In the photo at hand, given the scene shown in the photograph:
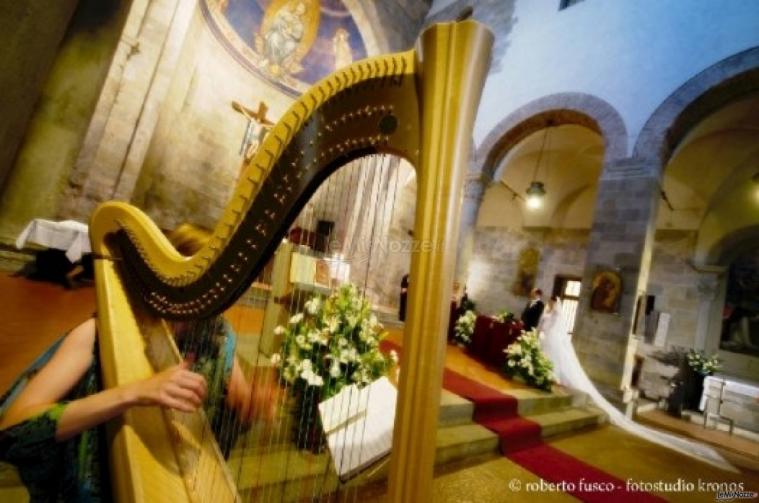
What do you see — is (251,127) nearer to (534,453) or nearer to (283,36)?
(283,36)

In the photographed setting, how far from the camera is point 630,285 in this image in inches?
240

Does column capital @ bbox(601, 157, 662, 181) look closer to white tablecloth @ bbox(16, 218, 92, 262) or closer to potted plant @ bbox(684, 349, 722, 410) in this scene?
potted plant @ bbox(684, 349, 722, 410)

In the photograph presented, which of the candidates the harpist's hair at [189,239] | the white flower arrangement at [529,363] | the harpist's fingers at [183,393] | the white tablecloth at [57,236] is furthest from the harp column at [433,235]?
the white tablecloth at [57,236]

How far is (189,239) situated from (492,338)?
5.72 m

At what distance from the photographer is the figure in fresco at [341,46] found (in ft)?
35.0

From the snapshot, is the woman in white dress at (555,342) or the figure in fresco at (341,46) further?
the figure in fresco at (341,46)

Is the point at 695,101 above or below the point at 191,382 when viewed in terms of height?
above

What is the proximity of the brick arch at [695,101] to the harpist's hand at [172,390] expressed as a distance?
25.8 ft

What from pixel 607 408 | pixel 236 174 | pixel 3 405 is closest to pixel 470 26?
pixel 3 405

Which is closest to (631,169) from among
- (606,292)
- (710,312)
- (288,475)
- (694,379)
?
(606,292)

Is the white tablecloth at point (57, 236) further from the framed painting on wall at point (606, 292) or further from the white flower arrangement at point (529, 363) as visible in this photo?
the framed painting on wall at point (606, 292)

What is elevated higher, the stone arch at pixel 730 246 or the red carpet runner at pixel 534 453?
the stone arch at pixel 730 246

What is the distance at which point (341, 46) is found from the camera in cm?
1074

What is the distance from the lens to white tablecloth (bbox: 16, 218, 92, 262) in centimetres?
446
